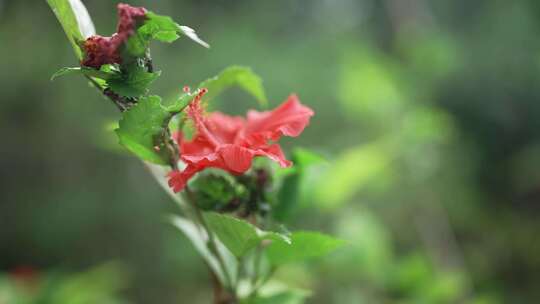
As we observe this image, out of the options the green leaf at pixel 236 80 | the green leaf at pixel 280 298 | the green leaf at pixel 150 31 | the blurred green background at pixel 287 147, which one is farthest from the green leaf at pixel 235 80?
the blurred green background at pixel 287 147

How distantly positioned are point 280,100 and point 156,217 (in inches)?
33.7

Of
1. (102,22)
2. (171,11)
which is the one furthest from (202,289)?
(171,11)

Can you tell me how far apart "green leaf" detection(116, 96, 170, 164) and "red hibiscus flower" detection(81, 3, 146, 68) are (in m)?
0.04

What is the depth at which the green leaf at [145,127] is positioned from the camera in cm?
47

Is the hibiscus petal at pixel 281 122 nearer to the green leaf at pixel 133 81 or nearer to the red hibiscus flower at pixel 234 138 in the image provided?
the red hibiscus flower at pixel 234 138

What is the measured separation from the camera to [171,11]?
2.90m

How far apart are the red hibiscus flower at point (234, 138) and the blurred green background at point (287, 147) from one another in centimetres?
112

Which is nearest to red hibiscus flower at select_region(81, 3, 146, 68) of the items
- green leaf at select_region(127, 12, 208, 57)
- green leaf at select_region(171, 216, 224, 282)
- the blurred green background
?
green leaf at select_region(127, 12, 208, 57)

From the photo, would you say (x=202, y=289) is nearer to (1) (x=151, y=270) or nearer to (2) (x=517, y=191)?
(1) (x=151, y=270)

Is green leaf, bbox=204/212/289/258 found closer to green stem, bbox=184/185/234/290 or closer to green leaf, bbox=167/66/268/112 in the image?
green stem, bbox=184/185/234/290

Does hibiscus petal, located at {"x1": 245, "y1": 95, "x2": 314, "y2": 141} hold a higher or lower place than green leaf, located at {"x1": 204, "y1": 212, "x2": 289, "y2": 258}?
higher

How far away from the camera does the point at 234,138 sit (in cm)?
59

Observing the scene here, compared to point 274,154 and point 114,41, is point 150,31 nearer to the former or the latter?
point 114,41

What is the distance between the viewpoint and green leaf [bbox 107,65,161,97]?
46cm
